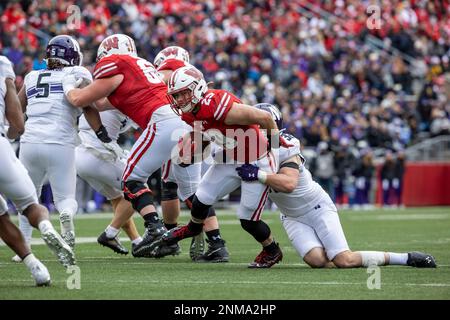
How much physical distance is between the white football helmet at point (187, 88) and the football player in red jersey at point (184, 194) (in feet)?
4.01

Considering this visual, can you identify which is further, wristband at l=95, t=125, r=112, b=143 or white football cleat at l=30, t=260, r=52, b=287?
wristband at l=95, t=125, r=112, b=143

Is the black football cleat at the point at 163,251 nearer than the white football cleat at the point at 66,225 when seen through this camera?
No

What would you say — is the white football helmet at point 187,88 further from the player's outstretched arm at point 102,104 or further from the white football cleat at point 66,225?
the white football cleat at point 66,225

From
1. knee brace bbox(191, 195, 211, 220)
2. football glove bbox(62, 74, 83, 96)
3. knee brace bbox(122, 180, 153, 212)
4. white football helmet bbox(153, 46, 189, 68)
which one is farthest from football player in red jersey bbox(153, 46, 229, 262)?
football glove bbox(62, 74, 83, 96)

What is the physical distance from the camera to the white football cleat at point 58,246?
655 centimetres

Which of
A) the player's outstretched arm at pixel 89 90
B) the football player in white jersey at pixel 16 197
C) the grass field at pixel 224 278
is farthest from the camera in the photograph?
the player's outstretched arm at pixel 89 90

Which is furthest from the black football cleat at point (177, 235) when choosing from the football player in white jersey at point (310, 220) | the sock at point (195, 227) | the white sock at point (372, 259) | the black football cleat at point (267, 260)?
the white sock at point (372, 259)

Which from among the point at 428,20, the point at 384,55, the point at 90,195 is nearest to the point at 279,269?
the point at 90,195

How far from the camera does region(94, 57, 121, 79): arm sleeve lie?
8492 mm

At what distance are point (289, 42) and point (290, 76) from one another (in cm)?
122

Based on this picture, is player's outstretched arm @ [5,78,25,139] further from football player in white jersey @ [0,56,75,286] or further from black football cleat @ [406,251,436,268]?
black football cleat @ [406,251,436,268]

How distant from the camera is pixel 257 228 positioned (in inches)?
310

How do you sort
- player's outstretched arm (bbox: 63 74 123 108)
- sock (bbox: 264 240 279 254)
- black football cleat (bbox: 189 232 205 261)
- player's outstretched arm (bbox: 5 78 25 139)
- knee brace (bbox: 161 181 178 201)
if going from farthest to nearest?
knee brace (bbox: 161 181 178 201)
black football cleat (bbox: 189 232 205 261)
player's outstretched arm (bbox: 63 74 123 108)
sock (bbox: 264 240 279 254)
player's outstretched arm (bbox: 5 78 25 139)

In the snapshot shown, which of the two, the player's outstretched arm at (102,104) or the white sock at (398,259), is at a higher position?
the player's outstretched arm at (102,104)
